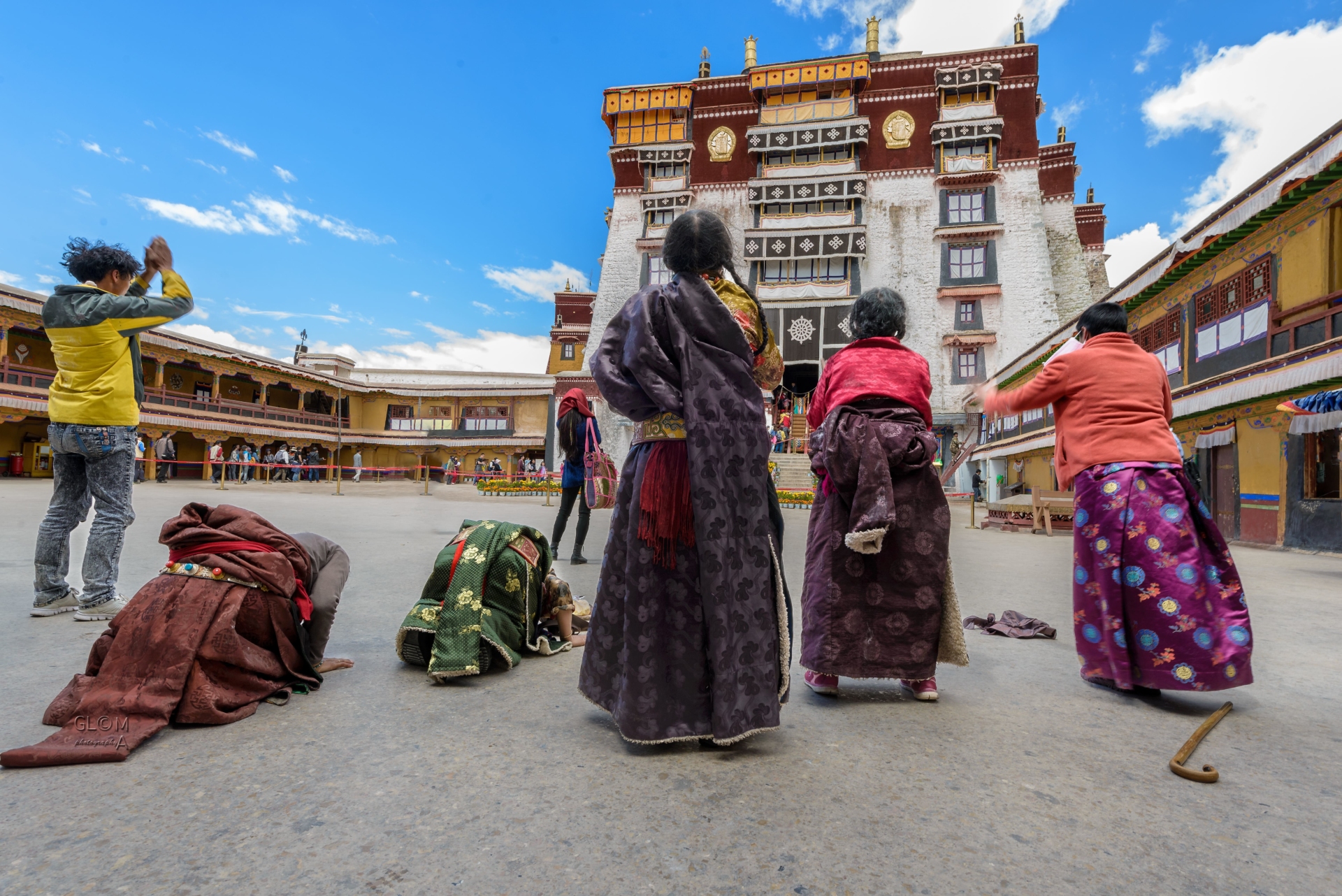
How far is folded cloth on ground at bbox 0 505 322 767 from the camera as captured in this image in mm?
1924

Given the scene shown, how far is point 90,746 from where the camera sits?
6.01ft

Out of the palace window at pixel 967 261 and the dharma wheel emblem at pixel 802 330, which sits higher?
the palace window at pixel 967 261

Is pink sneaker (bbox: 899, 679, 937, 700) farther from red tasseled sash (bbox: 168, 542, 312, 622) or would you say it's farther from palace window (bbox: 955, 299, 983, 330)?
palace window (bbox: 955, 299, 983, 330)

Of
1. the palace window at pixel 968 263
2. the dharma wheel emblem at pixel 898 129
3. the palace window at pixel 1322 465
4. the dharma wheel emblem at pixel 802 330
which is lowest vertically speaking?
the palace window at pixel 1322 465

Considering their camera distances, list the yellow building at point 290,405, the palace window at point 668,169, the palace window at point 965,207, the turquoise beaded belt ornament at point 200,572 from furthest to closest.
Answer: the palace window at point 668,169, the palace window at point 965,207, the yellow building at point 290,405, the turquoise beaded belt ornament at point 200,572

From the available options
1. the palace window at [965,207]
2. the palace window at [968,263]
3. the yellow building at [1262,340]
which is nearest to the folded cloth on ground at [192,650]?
the yellow building at [1262,340]

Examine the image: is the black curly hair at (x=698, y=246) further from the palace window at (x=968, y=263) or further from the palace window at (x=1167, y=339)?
the palace window at (x=968, y=263)

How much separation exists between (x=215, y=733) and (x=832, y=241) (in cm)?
2770

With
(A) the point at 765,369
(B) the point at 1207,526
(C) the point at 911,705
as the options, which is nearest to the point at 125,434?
(A) the point at 765,369

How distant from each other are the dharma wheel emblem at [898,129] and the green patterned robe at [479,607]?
29182 millimetres

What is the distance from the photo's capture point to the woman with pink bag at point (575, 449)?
5.93m

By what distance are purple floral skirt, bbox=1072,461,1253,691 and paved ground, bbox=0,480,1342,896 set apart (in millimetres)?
151

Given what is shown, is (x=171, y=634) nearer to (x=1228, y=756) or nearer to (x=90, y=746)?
(x=90, y=746)

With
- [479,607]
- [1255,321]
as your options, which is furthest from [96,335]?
[1255,321]
